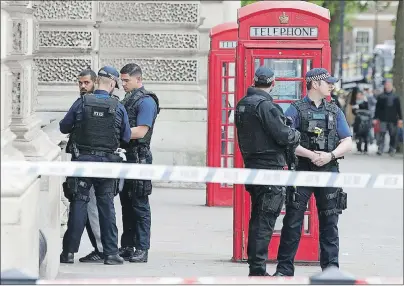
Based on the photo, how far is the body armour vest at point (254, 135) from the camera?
9.17 meters

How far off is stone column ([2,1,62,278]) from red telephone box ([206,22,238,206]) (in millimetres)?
5706

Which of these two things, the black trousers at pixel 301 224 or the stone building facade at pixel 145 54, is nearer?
the black trousers at pixel 301 224

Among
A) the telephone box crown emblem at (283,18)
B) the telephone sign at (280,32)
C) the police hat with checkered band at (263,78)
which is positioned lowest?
the police hat with checkered band at (263,78)

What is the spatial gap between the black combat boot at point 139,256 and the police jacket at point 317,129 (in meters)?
1.94

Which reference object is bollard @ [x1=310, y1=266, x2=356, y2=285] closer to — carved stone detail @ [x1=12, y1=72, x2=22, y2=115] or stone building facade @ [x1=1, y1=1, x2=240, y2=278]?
carved stone detail @ [x1=12, y1=72, x2=22, y2=115]

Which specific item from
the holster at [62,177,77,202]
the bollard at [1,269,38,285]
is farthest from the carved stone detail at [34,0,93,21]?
the bollard at [1,269,38,285]

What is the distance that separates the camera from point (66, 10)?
17281 millimetres

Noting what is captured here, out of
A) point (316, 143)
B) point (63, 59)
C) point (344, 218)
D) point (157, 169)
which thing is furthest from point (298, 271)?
point (63, 59)

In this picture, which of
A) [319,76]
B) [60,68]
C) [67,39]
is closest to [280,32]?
[319,76]

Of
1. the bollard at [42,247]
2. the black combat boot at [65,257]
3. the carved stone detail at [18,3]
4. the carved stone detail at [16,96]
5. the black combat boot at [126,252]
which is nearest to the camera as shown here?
the carved stone detail at [18,3]

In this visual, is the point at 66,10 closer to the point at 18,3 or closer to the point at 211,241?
the point at 211,241

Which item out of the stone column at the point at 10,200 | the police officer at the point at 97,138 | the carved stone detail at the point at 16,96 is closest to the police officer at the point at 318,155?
the police officer at the point at 97,138

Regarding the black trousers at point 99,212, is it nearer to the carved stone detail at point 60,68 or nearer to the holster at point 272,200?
the holster at point 272,200

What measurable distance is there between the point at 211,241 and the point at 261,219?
3161 mm
